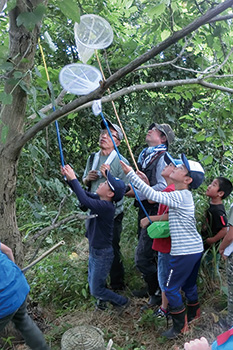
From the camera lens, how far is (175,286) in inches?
102

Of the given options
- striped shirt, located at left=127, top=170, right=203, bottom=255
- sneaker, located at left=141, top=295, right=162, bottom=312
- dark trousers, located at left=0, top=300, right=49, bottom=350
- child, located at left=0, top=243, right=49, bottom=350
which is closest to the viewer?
child, located at left=0, top=243, right=49, bottom=350

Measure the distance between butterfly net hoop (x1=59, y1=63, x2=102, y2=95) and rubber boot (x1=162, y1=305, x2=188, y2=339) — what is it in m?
1.81

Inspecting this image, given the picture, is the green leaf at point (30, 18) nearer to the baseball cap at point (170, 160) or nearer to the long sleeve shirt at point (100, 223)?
the long sleeve shirt at point (100, 223)

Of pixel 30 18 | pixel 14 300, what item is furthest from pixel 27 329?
pixel 30 18

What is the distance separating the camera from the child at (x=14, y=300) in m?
1.96

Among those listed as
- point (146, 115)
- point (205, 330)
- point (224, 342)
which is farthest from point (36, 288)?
point (146, 115)

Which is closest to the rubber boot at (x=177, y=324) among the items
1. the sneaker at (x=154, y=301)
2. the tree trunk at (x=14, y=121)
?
the sneaker at (x=154, y=301)

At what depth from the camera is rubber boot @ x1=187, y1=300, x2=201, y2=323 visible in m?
2.84

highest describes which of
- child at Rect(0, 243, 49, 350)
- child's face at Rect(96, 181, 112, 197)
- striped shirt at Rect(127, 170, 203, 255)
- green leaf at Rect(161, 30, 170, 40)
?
green leaf at Rect(161, 30, 170, 40)

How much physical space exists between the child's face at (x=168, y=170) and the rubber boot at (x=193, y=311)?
1.11m

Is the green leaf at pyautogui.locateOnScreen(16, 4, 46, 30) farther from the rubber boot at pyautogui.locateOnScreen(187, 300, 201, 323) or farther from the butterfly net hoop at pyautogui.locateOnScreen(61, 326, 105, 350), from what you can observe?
the rubber boot at pyautogui.locateOnScreen(187, 300, 201, 323)

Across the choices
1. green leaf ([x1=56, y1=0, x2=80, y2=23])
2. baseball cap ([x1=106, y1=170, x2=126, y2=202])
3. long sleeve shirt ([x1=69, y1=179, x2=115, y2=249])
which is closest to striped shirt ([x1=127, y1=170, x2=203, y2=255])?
baseball cap ([x1=106, y1=170, x2=126, y2=202])

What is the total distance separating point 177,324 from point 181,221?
2.73 ft

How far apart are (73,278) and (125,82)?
11.2 feet
